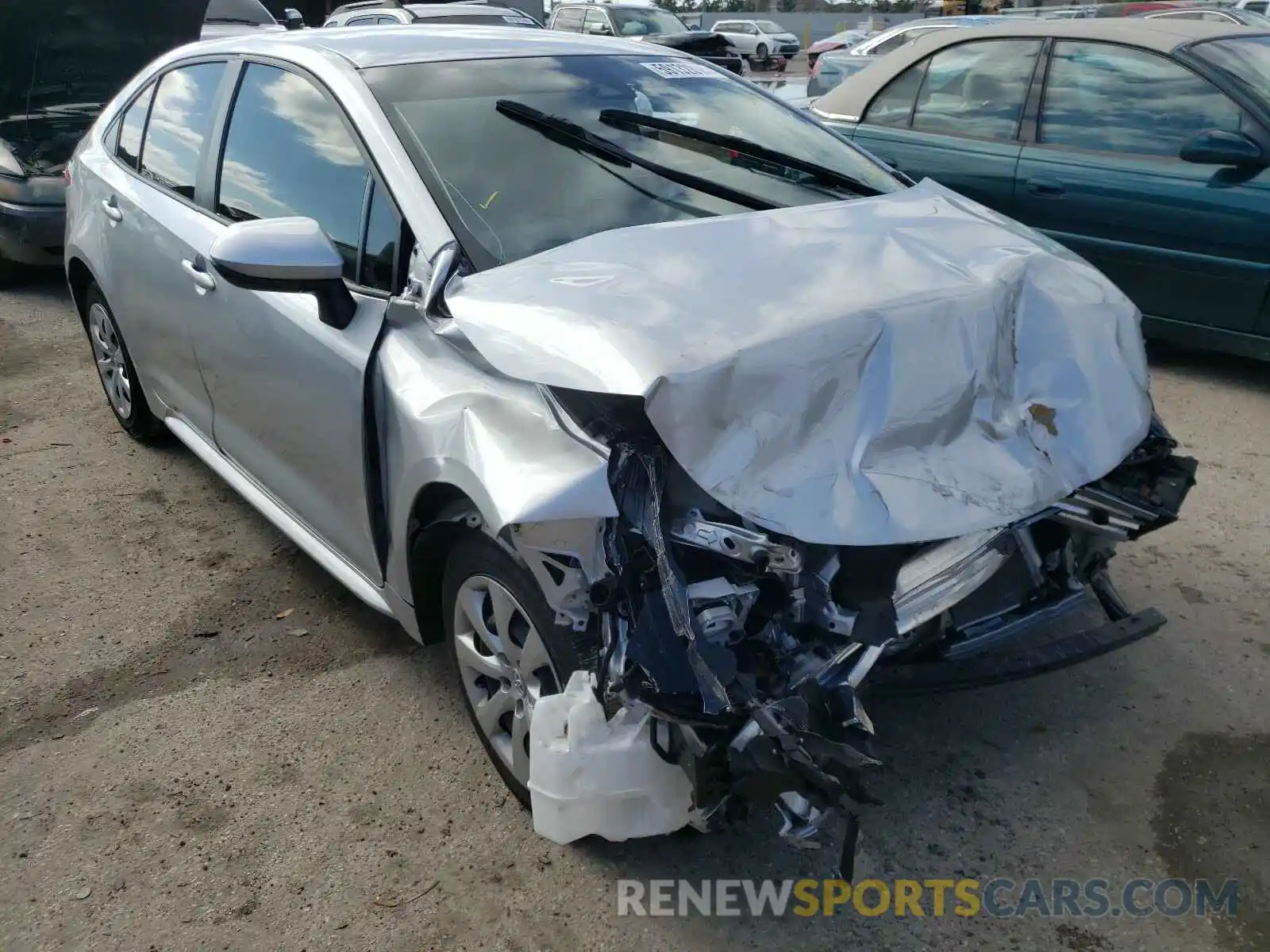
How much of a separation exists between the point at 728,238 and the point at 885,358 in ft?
1.90

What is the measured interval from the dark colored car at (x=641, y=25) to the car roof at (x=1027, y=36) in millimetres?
11013

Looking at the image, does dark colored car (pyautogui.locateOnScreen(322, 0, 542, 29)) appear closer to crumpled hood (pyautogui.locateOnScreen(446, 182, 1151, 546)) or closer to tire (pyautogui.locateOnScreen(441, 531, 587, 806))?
crumpled hood (pyautogui.locateOnScreen(446, 182, 1151, 546))

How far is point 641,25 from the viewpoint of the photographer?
59.0 feet

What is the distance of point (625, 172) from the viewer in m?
2.85

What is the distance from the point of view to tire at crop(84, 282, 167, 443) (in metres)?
4.52

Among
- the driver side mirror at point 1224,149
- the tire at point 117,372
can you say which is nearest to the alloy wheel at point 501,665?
the tire at point 117,372

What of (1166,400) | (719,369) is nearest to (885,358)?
(719,369)

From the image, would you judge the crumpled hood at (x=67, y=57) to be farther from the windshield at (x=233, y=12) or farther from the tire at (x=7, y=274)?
the tire at (x=7, y=274)

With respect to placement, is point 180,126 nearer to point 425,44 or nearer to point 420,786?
point 425,44

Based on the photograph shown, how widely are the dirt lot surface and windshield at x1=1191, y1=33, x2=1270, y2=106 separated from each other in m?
2.28

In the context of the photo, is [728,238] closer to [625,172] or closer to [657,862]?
[625,172]

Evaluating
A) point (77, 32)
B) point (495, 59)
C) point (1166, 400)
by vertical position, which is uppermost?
point (495, 59)

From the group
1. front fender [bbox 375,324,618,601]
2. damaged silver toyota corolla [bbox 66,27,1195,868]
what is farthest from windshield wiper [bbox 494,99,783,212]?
front fender [bbox 375,324,618,601]

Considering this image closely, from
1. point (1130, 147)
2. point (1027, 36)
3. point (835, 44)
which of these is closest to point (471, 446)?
point (1130, 147)
